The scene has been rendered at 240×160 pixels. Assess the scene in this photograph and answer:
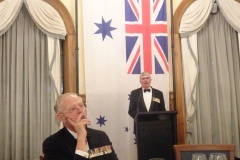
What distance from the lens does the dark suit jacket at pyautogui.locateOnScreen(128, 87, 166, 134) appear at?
4.36m

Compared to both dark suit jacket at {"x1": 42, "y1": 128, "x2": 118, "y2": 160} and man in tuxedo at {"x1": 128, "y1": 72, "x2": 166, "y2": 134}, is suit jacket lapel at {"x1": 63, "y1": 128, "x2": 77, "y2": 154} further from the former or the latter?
man in tuxedo at {"x1": 128, "y1": 72, "x2": 166, "y2": 134}

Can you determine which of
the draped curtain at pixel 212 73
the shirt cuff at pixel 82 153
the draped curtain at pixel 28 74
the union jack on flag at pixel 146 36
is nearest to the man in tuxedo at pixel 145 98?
the union jack on flag at pixel 146 36

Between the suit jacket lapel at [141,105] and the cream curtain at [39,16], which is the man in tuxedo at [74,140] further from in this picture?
the cream curtain at [39,16]

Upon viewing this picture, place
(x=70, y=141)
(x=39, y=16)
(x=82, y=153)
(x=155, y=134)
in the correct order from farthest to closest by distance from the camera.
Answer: (x=39, y=16)
(x=155, y=134)
(x=70, y=141)
(x=82, y=153)

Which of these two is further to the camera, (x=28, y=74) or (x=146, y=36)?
(x=146, y=36)

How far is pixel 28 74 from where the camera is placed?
14.4 feet

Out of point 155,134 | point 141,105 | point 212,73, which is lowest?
point 155,134

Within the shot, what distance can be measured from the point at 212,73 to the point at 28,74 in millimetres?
2944

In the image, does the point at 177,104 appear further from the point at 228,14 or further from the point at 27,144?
the point at 27,144

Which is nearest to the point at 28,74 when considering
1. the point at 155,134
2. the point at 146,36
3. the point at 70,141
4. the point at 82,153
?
the point at 146,36

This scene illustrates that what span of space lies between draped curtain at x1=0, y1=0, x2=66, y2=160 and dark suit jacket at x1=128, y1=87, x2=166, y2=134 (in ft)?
3.66

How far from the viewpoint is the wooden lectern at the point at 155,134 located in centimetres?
357

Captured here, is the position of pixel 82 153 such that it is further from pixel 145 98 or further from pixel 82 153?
pixel 145 98

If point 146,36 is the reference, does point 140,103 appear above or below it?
below
